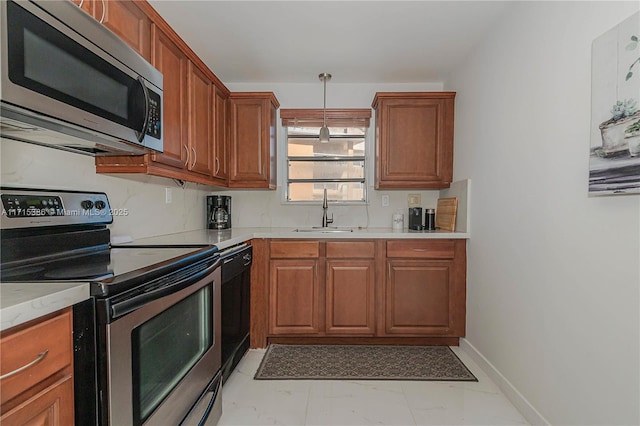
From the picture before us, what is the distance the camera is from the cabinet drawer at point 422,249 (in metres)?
2.63

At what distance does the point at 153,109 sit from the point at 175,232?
1212 millimetres

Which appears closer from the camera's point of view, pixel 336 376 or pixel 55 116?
pixel 55 116

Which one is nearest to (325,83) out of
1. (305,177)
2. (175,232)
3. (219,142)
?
(305,177)

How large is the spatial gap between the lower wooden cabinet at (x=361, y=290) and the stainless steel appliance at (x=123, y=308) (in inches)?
37.9

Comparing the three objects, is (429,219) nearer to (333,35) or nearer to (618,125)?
(333,35)

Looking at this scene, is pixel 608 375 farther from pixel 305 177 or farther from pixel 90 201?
pixel 305 177

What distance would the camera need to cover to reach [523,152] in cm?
182

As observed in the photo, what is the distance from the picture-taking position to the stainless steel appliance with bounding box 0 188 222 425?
90 centimetres

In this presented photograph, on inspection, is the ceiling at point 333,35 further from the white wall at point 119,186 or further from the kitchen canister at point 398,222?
the kitchen canister at point 398,222

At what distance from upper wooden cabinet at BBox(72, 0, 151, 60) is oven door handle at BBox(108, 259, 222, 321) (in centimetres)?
109

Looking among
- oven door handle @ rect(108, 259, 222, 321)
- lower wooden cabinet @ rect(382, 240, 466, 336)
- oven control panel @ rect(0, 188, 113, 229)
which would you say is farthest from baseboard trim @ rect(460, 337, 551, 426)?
oven control panel @ rect(0, 188, 113, 229)

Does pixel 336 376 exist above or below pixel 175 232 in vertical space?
below

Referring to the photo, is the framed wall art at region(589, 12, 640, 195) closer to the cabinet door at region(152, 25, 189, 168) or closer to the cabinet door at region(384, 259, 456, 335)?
the cabinet door at region(384, 259, 456, 335)

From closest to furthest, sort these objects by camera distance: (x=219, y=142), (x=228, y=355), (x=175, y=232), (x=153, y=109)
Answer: (x=153, y=109), (x=228, y=355), (x=175, y=232), (x=219, y=142)
